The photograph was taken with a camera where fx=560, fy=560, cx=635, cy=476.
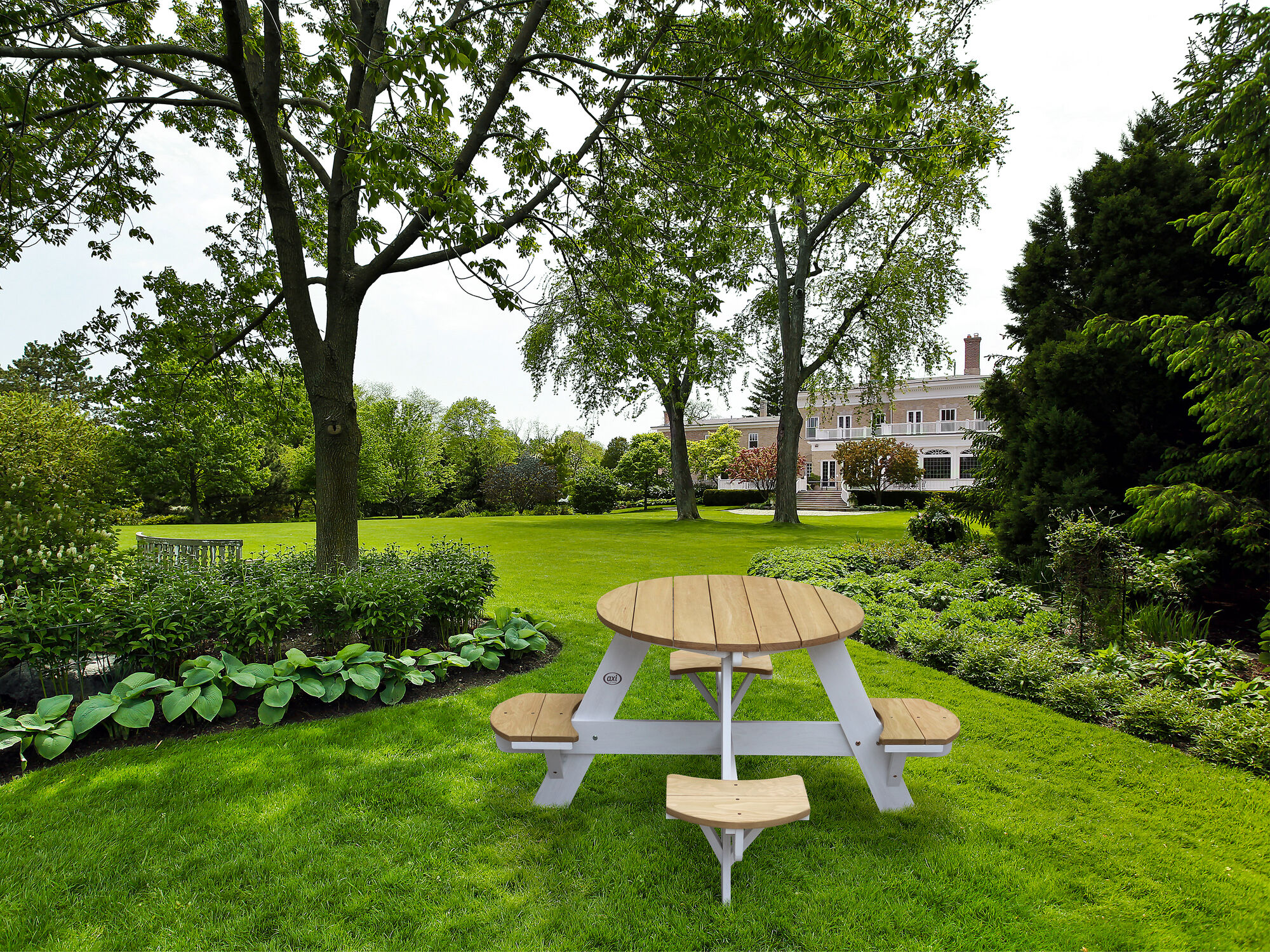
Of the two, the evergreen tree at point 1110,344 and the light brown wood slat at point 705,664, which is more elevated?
the evergreen tree at point 1110,344

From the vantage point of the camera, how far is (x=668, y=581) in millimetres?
3592

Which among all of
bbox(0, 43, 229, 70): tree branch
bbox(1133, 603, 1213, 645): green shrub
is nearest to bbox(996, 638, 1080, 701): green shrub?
bbox(1133, 603, 1213, 645): green shrub

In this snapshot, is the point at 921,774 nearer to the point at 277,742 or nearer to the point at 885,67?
the point at 277,742

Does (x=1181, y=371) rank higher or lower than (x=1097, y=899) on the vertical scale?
higher

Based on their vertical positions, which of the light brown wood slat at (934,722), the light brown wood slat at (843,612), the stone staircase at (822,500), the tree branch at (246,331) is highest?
the tree branch at (246,331)

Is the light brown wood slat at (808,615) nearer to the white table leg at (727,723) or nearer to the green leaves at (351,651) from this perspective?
the white table leg at (727,723)

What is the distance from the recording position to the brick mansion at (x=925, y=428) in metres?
34.1

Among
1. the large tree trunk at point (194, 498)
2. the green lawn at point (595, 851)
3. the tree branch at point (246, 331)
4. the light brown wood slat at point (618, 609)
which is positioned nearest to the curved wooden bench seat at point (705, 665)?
the green lawn at point (595, 851)

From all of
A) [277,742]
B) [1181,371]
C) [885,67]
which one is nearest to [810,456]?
[1181,371]

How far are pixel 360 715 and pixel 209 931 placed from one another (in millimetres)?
1916

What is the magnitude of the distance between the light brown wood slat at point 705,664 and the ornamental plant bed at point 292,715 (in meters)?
1.78

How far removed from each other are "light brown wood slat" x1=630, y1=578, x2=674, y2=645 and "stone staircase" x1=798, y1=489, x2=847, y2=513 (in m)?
28.5

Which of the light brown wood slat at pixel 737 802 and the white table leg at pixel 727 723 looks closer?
the light brown wood slat at pixel 737 802

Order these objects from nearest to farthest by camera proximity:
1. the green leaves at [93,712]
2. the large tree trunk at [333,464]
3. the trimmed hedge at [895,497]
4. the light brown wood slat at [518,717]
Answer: the light brown wood slat at [518,717] < the green leaves at [93,712] < the large tree trunk at [333,464] < the trimmed hedge at [895,497]
